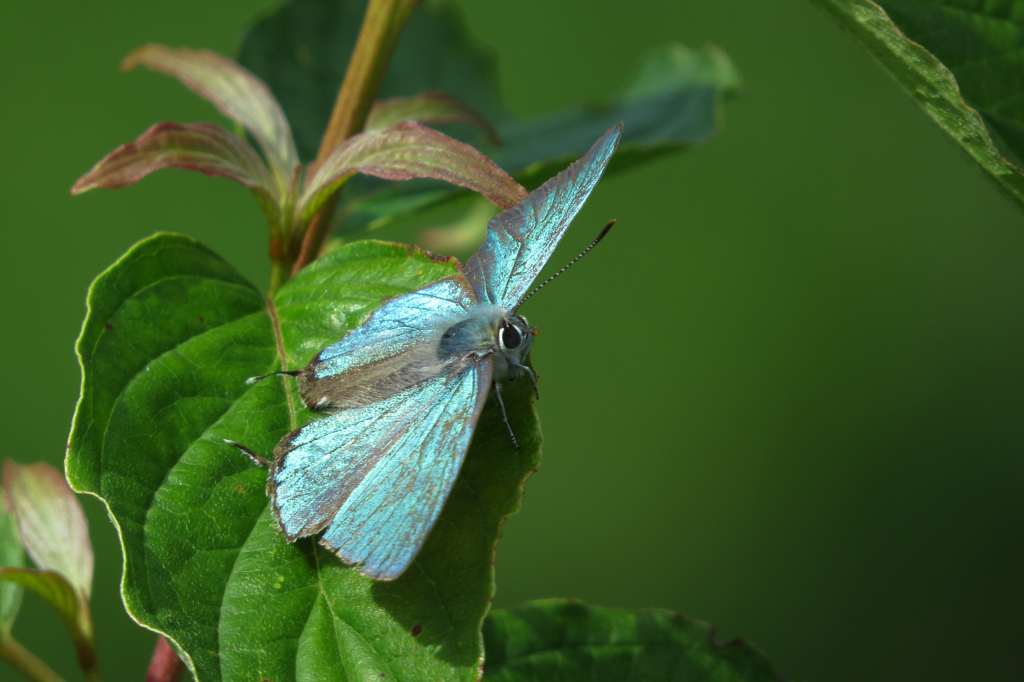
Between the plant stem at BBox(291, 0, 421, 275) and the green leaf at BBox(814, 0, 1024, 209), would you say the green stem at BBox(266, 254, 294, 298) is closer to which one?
the plant stem at BBox(291, 0, 421, 275)

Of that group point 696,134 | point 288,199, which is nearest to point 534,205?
point 288,199

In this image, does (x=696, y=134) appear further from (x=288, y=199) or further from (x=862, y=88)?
(x=862, y=88)

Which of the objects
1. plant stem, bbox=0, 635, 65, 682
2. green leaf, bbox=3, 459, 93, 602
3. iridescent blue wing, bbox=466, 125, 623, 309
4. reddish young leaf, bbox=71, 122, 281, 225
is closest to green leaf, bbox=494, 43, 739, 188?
iridescent blue wing, bbox=466, 125, 623, 309

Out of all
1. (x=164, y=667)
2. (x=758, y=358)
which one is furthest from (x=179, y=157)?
A: (x=758, y=358)

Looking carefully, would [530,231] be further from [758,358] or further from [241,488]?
[758,358]

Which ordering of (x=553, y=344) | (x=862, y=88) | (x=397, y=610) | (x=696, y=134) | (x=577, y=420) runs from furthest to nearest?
(x=862, y=88), (x=553, y=344), (x=577, y=420), (x=696, y=134), (x=397, y=610)

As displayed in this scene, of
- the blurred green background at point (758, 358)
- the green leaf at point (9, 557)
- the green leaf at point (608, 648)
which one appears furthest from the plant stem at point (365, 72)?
the blurred green background at point (758, 358)
